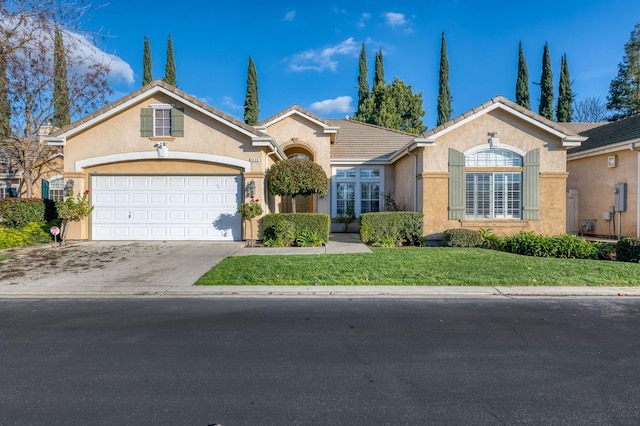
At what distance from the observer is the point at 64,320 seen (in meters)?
5.55

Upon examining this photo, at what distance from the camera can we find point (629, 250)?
9859 mm

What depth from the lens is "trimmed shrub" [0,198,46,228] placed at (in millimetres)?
13492

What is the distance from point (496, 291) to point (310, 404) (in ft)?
17.6

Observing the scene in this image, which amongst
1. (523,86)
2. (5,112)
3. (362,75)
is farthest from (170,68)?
(523,86)

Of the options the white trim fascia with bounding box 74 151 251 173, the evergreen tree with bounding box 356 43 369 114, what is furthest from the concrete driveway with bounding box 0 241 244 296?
the evergreen tree with bounding box 356 43 369 114

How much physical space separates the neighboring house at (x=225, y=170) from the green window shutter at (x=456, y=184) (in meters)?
0.04

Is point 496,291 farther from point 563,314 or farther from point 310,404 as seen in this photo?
point 310,404

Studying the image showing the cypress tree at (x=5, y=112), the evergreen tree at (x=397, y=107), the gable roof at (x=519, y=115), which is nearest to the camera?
the gable roof at (x=519, y=115)

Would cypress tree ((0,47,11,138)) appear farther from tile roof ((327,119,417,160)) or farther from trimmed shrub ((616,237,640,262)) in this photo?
trimmed shrub ((616,237,640,262))

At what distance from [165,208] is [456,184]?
10.5 metres

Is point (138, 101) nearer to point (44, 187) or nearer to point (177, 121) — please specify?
point (177, 121)

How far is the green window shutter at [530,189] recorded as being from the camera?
44.2 ft

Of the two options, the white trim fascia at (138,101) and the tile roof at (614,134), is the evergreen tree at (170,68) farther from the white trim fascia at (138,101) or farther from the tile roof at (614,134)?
the tile roof at (614,134)

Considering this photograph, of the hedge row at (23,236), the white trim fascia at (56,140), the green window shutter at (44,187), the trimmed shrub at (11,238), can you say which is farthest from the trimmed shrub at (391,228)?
the green window shutter at (44,187)
